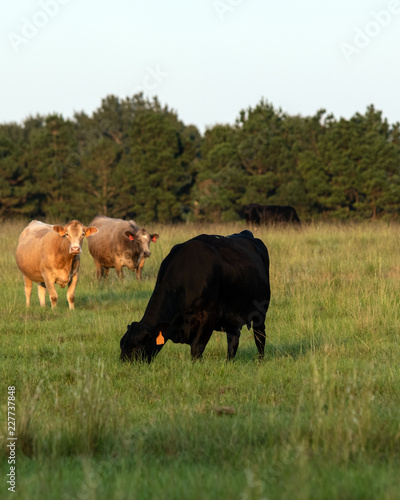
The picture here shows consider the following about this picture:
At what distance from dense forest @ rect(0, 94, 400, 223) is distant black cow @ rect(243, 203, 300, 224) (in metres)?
9.92

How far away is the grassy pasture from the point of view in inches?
130

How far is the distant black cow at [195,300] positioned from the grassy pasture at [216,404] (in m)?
0.27

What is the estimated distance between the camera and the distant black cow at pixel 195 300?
7082mm

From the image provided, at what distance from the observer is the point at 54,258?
11.6 metres

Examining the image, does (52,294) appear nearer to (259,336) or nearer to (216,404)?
(259,336)

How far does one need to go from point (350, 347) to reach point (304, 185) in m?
35.3

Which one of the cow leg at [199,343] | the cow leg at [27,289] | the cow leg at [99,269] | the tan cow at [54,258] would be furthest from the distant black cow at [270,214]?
the cow leg at [199,343]

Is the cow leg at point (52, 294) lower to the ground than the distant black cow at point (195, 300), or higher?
lower

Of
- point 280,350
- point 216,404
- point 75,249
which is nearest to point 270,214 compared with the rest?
point 75,249

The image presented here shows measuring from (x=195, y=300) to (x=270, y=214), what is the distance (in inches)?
953

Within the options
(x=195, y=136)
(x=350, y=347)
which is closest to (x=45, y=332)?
(x=350, y=347)

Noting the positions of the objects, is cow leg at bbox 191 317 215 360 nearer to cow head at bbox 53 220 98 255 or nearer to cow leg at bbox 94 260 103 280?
cow head at bbox 53 220 98 255

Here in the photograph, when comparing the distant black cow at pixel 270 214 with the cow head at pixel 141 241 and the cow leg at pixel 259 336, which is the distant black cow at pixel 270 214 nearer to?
the cow head at pixel 141 241

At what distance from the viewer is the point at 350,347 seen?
305 inches
